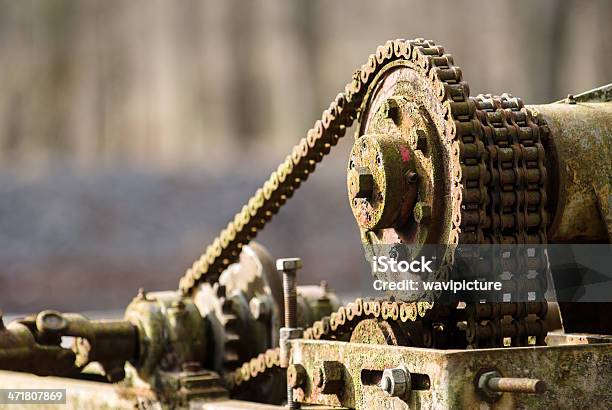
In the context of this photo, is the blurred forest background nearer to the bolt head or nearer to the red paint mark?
the bolt head

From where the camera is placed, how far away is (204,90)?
67.7 ft

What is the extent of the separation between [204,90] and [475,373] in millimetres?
15329

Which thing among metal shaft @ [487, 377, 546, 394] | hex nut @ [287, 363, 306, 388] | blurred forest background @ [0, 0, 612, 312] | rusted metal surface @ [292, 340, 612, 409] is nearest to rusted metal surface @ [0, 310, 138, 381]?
hex nut @ [287, 363, 306, 388]

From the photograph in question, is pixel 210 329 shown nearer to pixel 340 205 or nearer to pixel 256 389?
pixel 256 389

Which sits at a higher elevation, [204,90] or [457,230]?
[204,90]

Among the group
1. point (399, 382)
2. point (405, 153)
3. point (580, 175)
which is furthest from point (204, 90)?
point (399, 382)

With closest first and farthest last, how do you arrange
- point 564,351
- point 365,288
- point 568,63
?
point 564,351, point 365,288, point 568,63

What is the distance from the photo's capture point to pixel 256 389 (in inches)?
332

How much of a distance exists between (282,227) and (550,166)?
13768mm

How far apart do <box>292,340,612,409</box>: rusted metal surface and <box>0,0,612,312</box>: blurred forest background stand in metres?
13.4

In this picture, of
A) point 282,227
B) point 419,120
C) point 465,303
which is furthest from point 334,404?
point 282,227

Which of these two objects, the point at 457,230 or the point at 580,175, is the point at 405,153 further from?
the point at 580,175

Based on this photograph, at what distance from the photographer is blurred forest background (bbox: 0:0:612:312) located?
19.7 m

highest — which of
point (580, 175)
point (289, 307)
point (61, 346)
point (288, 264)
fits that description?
point (580, 175)
